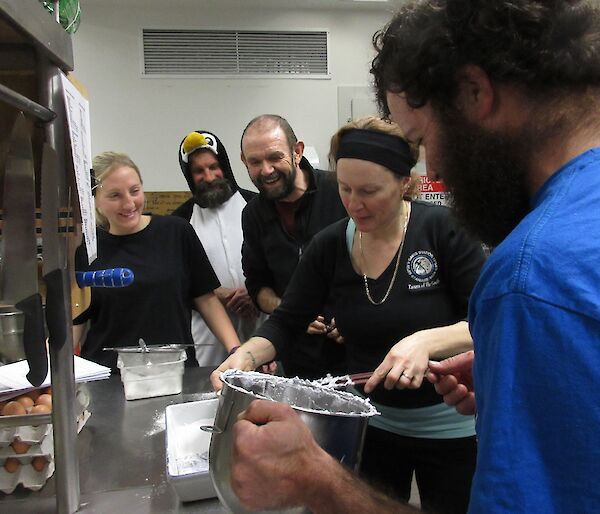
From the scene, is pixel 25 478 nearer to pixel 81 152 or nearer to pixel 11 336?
pixel 11 336

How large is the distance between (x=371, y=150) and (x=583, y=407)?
0.92 meters

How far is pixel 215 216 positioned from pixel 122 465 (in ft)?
5.18

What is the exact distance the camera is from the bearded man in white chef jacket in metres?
2.38

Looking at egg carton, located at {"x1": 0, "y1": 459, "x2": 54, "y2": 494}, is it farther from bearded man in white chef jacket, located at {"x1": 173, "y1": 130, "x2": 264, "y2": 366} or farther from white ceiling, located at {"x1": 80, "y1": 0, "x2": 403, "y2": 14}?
white ceiling, located at {"x1": 80, "y1": 0, "x2": 403, "y2": 14}

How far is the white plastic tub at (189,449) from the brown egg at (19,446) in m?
0.24

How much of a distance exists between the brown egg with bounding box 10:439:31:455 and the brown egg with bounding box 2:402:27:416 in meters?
0.05

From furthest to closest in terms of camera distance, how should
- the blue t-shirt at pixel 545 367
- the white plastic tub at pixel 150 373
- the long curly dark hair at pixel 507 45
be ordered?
the white plastic tub at pixel 150 373 → the long curly dark hair at pixel 507 45 → the blue t-shirt at pixel 545 367

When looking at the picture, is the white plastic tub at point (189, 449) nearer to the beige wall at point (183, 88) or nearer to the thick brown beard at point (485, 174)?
the thick brown beard at point (485, 174)

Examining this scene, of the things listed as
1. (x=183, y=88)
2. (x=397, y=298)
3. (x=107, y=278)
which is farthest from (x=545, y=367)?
(x=183, y=88)

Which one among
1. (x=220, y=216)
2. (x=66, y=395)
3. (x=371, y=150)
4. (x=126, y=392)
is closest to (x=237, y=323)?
(x=220, y=216)

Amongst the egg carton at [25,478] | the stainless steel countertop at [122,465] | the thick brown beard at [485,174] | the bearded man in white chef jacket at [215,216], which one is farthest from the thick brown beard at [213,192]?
the thick brown beard at [485,174]

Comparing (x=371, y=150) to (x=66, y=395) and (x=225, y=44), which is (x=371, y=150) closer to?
(x=66, y=395)

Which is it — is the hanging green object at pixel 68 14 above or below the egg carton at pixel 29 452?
above

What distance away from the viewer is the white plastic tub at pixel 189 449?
33.1 inches
